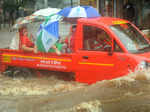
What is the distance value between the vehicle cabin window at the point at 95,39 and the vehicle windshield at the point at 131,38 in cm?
23

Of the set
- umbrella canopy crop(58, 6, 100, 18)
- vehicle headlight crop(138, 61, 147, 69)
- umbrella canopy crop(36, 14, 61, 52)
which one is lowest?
vehicle headlight crop(138, 61, 147, 69)

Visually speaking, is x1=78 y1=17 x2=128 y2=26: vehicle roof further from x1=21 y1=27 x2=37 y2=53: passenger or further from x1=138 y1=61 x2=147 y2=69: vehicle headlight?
x1=21 y1=27 x2=37 y2=53: passenger

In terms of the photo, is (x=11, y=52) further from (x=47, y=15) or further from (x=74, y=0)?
(x=74, y=0)

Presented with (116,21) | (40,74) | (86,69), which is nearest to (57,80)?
(40,74)

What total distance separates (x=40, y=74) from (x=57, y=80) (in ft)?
1.64

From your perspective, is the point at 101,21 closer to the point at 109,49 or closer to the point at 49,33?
the point at 109,49

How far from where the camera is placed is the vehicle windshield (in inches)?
224

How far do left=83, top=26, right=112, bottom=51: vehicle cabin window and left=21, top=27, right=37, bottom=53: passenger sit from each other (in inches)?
52.9

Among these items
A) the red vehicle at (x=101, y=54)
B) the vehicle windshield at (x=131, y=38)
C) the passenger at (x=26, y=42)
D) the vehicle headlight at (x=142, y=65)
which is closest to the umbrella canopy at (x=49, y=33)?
the red vehicle at (x=101, y=54)

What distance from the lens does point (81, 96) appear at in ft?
18.5

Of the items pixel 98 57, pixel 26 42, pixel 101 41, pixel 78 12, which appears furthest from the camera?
pixel 26 42

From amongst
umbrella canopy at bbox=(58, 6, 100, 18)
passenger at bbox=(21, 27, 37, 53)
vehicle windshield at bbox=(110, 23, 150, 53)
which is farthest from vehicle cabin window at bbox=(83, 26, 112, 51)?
passenger at bbox=(21, 27, 37, 53)

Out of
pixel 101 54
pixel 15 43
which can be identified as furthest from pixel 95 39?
pixel 15 43

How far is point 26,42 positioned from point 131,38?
2.62 metres
